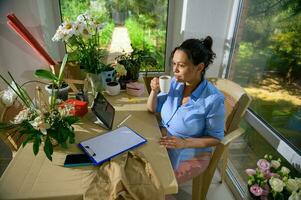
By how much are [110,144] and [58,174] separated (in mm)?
276

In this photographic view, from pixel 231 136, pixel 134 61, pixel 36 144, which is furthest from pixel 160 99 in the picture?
pixel 36 144

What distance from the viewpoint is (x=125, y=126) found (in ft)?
4.38

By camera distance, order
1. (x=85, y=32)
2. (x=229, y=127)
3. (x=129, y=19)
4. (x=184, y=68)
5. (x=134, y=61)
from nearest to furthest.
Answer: (x=184, y=68) < (x=85, y=32) < (x=229, y=127) < (x=134, y=61) < (x=129, y=19)

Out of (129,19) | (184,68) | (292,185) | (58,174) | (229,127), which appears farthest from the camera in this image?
(129,19)

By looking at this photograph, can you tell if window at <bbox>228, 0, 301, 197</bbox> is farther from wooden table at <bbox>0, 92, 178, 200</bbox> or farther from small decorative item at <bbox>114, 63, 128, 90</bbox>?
small decorative item at <bbox>114, 63, 128, 90</bbox>

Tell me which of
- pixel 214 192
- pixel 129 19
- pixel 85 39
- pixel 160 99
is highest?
pixel 129 19

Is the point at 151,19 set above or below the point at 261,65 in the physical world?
above

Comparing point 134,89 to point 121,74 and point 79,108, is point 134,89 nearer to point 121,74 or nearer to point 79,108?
point 121,74

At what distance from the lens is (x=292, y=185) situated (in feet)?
3.66

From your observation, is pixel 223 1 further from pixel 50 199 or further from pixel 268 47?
pixel 50 199

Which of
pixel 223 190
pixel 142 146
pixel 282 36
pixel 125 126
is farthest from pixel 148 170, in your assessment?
pixel 282 36

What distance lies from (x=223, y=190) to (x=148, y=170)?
1.12 meters

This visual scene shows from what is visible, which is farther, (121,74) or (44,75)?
(121,74)

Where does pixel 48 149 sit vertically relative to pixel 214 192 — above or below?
above
